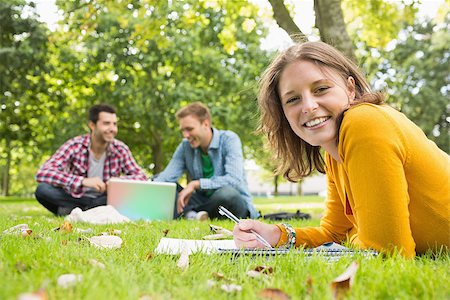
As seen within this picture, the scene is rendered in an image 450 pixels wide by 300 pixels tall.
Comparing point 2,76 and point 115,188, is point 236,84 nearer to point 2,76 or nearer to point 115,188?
point 2,76

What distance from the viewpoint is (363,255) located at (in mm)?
1884

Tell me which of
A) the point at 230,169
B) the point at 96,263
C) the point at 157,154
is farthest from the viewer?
the point at 157,154

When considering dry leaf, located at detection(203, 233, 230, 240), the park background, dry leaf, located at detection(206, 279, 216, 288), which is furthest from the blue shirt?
the park background

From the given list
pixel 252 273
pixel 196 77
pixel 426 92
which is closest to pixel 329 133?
pixel 252 273

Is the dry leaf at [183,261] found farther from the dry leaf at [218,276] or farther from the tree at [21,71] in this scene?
the tree at [21,71]

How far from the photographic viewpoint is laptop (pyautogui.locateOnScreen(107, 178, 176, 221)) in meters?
4.89

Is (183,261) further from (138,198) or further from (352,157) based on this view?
(138,198)

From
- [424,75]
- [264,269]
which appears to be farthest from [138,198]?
[424,75]

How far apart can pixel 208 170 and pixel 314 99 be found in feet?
12.8

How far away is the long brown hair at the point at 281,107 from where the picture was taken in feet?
7.48

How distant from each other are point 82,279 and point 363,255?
1077 millimetres

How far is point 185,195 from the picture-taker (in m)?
5.32

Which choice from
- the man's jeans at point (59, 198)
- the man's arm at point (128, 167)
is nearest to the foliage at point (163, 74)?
the man's arm at point (128, 167)

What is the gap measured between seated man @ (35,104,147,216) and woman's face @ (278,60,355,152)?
3.66 meters
